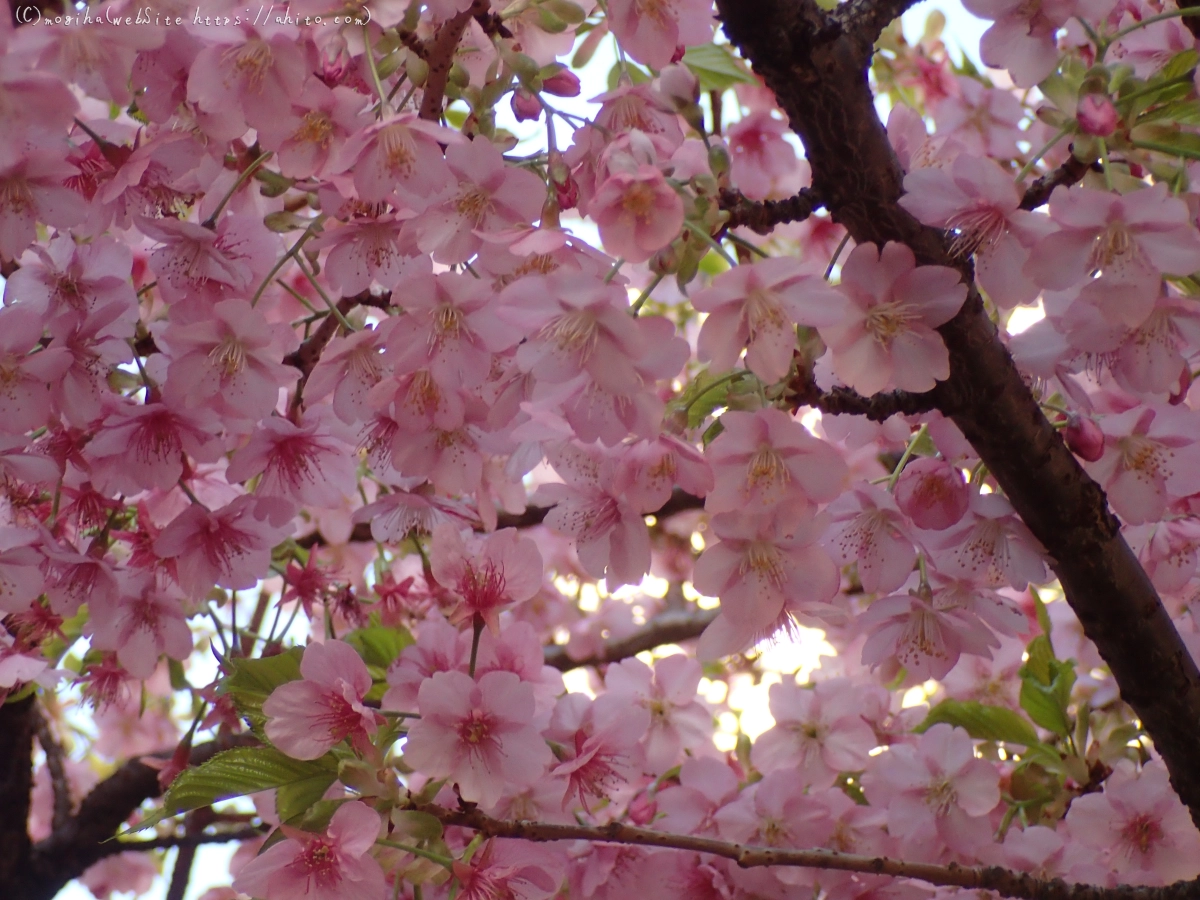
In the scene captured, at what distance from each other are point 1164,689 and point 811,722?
56 centimetres

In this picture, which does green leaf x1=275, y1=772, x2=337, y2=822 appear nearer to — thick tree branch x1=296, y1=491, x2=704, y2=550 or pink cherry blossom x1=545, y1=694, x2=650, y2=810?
pink cherry blossom x1=545, y1=694, x2=650, y2=810

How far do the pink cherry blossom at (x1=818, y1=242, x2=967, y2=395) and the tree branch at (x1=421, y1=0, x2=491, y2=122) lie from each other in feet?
1.41

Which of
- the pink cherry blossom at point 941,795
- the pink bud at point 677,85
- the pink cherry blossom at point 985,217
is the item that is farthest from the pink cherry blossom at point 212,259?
the pink cherry blossom at point 941,795

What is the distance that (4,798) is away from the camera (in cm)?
200

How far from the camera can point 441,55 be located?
1.06 metres

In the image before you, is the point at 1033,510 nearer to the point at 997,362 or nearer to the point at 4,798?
the point at 997,362

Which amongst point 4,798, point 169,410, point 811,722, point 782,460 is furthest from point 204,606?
point 782,460

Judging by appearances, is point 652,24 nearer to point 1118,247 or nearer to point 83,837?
point 1118,247

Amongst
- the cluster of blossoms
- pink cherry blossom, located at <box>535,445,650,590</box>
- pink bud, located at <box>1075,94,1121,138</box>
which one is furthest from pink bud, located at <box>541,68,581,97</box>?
pink bud, located at <box>1075,94,1121,138</box>

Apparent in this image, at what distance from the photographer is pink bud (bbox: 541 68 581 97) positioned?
3.73 ft

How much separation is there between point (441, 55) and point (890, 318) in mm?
498

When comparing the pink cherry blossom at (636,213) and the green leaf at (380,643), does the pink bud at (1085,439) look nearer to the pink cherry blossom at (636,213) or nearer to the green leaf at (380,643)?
the pink cherry blossom at (636,213)

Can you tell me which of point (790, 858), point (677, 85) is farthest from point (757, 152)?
point (790, 858)

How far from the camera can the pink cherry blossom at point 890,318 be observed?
926 mm
